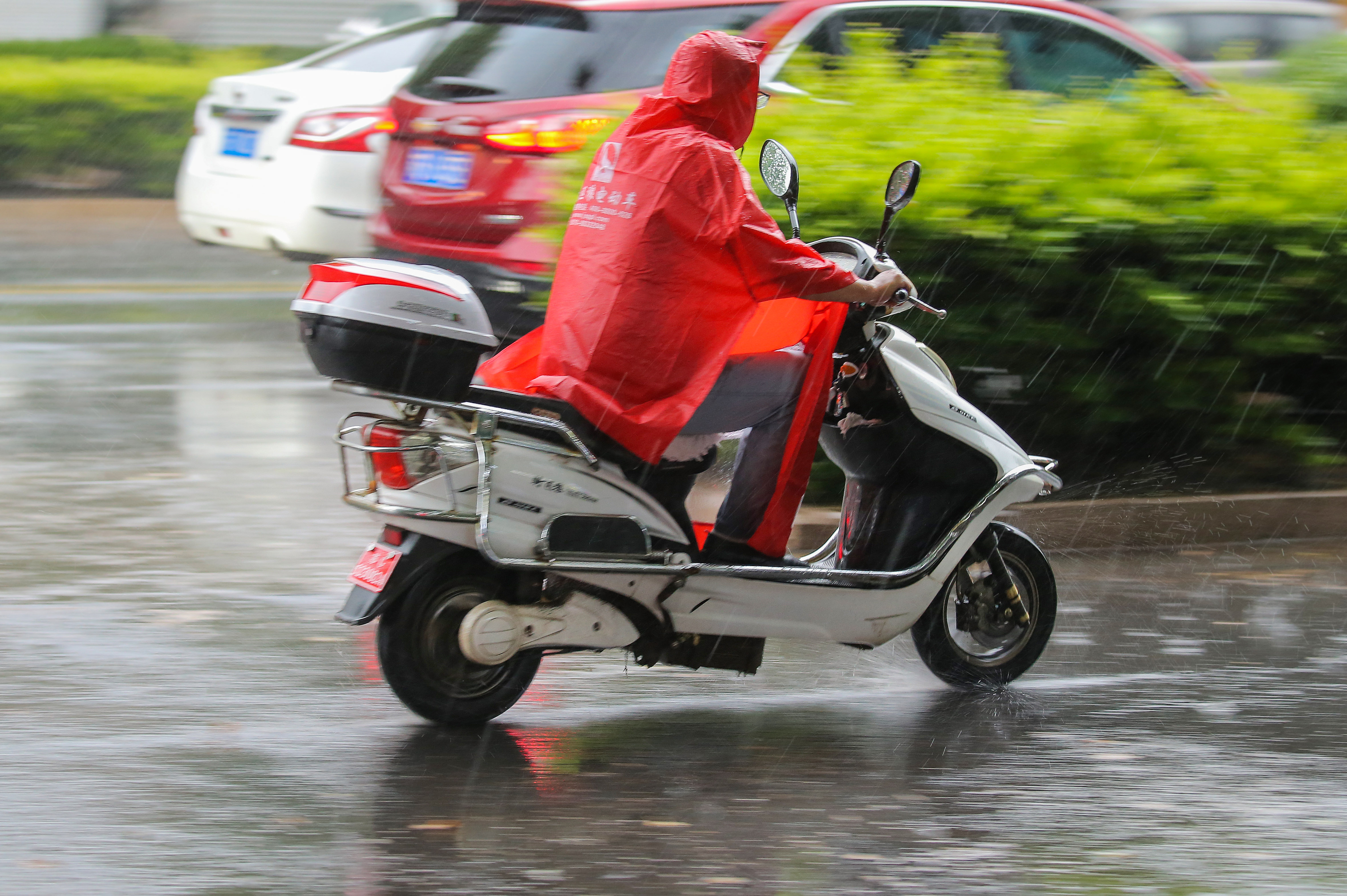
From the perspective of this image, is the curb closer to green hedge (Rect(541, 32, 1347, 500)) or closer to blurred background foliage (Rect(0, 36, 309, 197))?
green hedge (Rect(541, 32, 1347, 500))

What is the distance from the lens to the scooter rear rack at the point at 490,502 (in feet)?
14.6

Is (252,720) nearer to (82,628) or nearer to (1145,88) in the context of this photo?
(82,628)

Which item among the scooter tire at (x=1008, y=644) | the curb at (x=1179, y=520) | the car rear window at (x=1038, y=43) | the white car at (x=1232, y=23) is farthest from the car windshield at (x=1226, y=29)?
the scooter tire at (x=1008, y=644)

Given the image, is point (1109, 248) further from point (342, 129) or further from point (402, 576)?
point (342, 129)

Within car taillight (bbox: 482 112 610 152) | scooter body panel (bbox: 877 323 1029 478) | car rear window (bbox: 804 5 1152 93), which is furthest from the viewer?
car rear window (bbox: 804 5 1152 93)

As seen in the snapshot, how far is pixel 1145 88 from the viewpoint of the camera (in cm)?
748

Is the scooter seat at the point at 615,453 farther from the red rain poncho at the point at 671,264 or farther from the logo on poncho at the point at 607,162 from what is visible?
the logo on poncho at the point at 607,162

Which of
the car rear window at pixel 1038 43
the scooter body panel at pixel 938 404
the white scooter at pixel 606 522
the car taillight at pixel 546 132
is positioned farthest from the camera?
the car rear window at pixel 1038 43

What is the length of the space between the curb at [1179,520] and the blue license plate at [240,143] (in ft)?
20.6

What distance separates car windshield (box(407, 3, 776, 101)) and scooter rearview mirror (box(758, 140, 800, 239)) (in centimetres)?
320

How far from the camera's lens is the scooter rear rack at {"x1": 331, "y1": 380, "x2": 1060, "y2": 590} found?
14.6 ft

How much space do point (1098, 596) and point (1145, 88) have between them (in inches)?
93.2

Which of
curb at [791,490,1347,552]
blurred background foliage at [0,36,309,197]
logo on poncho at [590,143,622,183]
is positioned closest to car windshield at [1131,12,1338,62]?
curb at [791,490,1347,552]

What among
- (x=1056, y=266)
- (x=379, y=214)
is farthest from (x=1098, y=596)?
(x=379, y=214)
